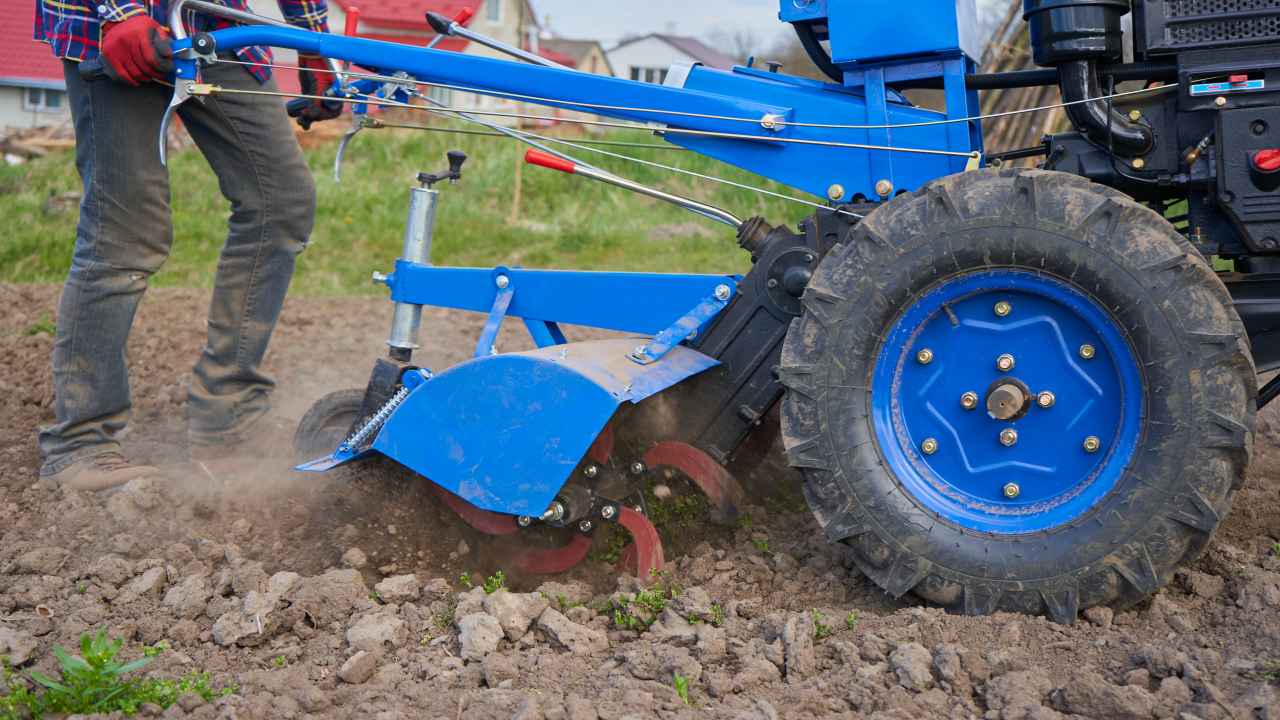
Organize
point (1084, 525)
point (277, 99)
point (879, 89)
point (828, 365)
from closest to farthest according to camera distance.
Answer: point (1084, 525)
point (828, 365)
point (879, 89)
point (277, 99)

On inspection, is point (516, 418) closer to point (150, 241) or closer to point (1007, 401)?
point (1007, 401)

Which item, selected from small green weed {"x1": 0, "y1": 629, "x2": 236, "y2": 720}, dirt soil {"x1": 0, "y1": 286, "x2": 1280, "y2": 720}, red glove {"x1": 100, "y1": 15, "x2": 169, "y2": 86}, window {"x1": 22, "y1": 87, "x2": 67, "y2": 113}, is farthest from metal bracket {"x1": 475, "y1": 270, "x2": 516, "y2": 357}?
window {"x1": 22, "y1": 87, "x2": 67, "y2": 113}

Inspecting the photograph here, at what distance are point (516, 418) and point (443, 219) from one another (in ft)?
25.5

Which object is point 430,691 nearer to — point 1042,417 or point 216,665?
point 216,665

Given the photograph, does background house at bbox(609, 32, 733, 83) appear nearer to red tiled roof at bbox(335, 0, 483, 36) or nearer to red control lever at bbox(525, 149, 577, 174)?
red tiled roof at bbox(335, 0, 483, 36)

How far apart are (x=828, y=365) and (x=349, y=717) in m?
1.46

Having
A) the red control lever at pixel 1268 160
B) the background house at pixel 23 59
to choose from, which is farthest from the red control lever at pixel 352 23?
the background house at pixel 23 59

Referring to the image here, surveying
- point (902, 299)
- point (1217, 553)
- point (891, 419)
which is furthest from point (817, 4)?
point (1217, 553)

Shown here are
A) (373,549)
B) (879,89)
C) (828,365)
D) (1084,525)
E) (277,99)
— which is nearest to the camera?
(1084,525)

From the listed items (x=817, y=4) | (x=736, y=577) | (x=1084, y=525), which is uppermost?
(x=817, y=4)

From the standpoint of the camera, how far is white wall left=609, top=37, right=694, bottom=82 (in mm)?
60562

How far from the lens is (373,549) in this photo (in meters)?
3.75

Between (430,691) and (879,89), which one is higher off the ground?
(879,89)

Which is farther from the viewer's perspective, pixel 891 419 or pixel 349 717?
pixel 891 419
